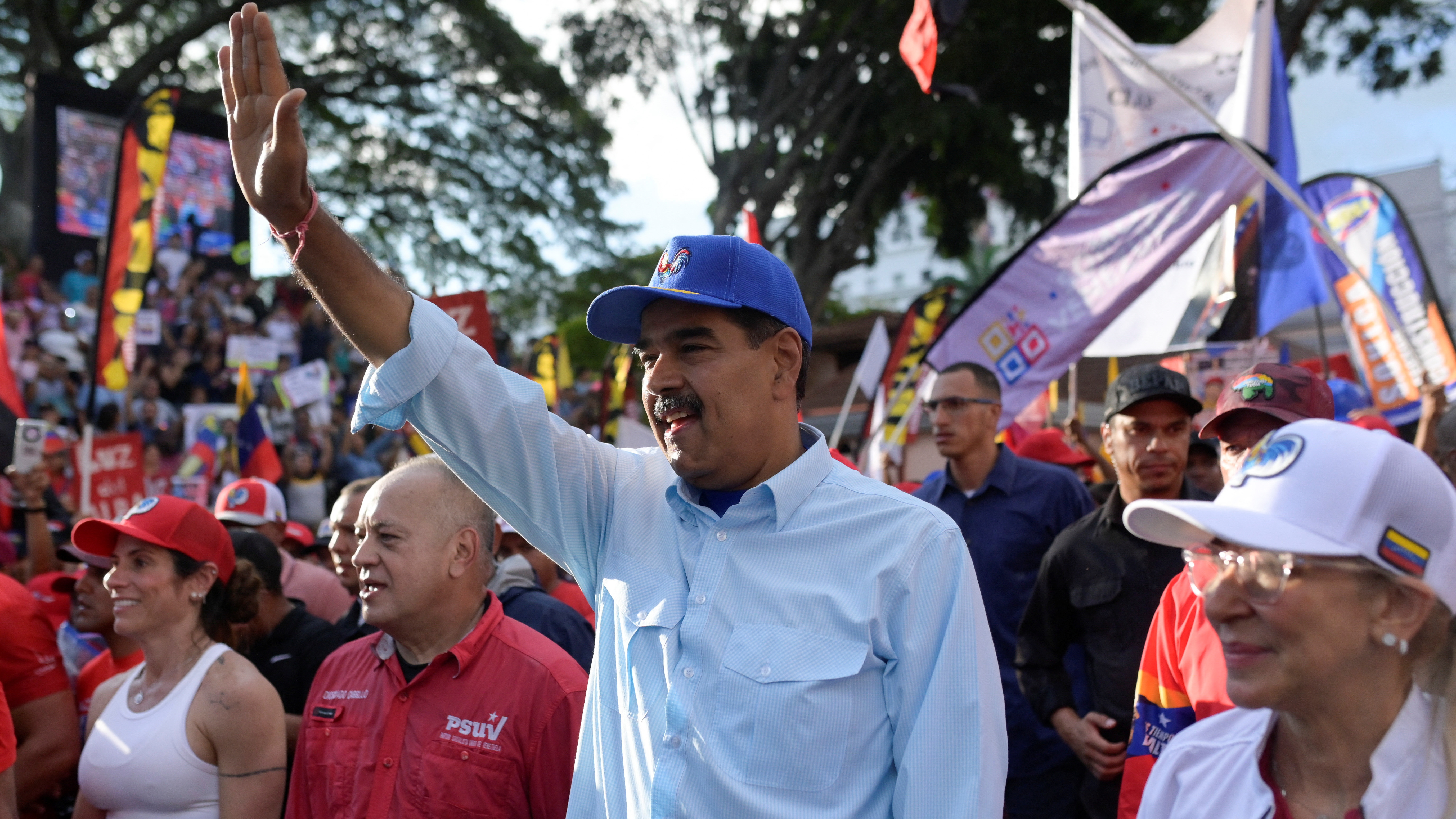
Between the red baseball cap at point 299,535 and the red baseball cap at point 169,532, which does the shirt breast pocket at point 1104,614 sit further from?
the red baseball cap at point 299,535

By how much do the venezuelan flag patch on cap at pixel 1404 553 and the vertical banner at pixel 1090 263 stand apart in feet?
13.3

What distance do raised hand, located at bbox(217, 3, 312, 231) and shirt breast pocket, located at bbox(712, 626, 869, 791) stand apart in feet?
3.27

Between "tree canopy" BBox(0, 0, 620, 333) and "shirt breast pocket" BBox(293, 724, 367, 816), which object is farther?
Answer: "tree canopy" BBox(0, 0, 620, 333)

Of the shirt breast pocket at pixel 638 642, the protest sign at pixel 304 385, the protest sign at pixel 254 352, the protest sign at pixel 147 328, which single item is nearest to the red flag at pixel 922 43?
the shirt breast pocket at pixel 638 642

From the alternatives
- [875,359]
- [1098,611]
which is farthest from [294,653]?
[875,359]

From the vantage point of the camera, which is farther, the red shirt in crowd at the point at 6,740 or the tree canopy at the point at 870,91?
the tree canopy at the point at 870,91

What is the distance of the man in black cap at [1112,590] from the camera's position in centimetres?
354

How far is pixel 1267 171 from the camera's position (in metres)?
4.93

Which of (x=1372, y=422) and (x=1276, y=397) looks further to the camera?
(x=1372, y=422)

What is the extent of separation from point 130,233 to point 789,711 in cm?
744

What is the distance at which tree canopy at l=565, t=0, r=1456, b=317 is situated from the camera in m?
15.0

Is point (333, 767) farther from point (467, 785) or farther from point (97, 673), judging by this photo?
point (97, 673)

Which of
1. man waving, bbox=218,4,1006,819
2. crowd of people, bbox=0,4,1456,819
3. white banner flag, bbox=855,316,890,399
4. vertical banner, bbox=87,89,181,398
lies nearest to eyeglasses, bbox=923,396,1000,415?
crowd of people, bbox=0,4,1456,819

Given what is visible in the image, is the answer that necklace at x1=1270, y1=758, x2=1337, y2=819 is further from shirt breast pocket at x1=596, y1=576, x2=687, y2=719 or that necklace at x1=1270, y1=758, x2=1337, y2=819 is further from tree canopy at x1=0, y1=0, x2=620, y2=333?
tree canopy at x1=0, y1=0, x2=620, y2=333
